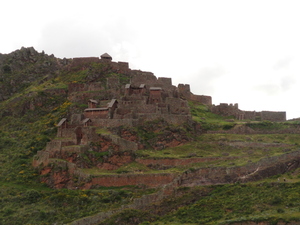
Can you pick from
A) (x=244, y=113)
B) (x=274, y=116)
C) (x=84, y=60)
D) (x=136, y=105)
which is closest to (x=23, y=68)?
(x=84, y=60)

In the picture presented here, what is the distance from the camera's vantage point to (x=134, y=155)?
5097 centimetres

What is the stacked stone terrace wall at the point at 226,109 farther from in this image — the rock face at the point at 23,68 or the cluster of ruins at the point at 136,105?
the rock face at the point at 23,68

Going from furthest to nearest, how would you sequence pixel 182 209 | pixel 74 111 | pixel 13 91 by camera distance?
pixel 13 91, pixel 74 111, pixel 182 209

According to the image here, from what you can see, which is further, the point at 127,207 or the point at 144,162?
the point at 144,162

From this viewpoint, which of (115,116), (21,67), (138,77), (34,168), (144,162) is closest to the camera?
(144,162)

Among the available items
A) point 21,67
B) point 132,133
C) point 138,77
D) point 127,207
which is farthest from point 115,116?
point 21,67

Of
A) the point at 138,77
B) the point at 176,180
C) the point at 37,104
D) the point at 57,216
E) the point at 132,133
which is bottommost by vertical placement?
the point at 57,216

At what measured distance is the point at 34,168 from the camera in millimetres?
53000

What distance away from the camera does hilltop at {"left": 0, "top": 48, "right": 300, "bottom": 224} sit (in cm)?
4016

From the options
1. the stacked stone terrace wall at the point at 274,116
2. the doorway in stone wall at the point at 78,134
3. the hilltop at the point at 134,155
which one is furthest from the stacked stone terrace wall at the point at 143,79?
the stacked stone terrace wall at the point at 274,116

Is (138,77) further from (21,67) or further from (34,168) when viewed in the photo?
(21,67)

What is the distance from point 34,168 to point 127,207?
668 inches

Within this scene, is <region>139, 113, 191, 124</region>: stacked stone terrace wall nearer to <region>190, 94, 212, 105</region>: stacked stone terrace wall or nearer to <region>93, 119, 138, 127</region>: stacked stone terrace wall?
<region>93, 119, 138, 127</region>: stacked stone terrace wall

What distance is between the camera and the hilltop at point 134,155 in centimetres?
4016
